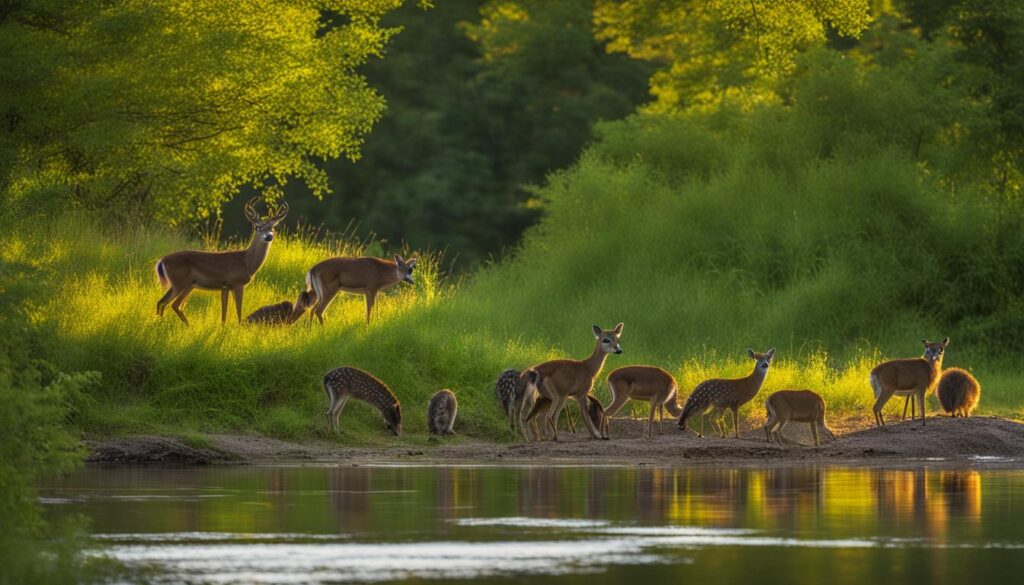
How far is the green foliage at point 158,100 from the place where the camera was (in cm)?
3109

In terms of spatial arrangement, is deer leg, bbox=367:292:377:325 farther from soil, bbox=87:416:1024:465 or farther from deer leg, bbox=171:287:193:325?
soil, bbox=87:416:1024:465

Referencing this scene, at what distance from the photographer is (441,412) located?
2367 centimetres

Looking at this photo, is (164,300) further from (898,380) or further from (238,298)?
(898,380)

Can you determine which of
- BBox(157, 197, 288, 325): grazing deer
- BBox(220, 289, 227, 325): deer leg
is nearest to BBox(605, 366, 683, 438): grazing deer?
BBox(157, 197, 288, 325): grazing deer

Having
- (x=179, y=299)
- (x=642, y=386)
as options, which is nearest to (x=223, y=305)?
(x=179, y=299)

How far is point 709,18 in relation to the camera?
53.0 metres

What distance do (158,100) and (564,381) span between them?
11.7m

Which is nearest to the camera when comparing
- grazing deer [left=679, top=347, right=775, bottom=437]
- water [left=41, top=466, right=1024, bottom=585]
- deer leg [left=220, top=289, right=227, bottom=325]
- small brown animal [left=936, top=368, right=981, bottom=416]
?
water [left=41, top=466, right=1024, bottom=585]

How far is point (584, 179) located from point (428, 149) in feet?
79.9

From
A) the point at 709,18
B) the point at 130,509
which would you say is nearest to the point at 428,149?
the point at 709,18

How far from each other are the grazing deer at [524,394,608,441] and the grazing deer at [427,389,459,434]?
943 millimetres

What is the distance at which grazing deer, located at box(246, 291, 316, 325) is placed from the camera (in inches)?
1092

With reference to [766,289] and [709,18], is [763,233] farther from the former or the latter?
[709,18]

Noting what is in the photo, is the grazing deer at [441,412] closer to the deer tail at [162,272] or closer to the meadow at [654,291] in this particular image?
the meadow at [654,291]
